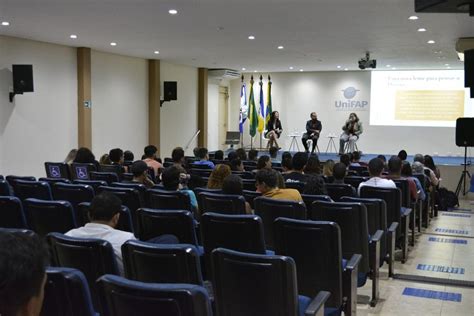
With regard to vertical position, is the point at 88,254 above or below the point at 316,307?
above

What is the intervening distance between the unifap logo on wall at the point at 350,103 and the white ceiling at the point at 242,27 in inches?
194

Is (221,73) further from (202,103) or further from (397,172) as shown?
(397,172)

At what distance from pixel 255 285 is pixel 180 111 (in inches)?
634

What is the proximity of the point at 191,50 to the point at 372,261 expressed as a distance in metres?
10.8

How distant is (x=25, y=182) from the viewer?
18.6 ft

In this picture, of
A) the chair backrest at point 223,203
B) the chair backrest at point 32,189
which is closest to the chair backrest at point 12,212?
the chair backrest at point 32,189

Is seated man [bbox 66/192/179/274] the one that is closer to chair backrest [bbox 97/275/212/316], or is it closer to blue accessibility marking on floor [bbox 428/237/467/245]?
chair backrest [bbox 97/275/212/316]

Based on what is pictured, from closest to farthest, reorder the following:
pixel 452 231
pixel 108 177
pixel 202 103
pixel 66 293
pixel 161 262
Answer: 1. pixel 66 293
2. pixel 161 262
3. pixel 108 177
4. pixel 452 231
5. pixel 202 103

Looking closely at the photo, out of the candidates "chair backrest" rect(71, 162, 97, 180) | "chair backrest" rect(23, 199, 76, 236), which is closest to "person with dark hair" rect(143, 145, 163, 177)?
"chair backrest" rect(71, 162, 97, 180)

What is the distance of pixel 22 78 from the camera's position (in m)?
11.0

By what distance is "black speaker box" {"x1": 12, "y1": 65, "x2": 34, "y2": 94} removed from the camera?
1099 cm

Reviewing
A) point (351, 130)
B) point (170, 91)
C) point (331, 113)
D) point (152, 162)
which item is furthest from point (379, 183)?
point (331, 113)

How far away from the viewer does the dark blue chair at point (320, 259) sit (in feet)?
10.5

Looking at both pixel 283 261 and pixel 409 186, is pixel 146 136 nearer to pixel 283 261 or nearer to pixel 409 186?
pixel 409 186
